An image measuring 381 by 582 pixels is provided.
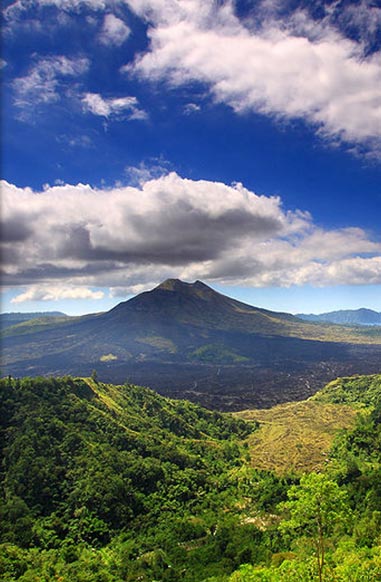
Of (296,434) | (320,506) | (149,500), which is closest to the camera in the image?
(320,506)

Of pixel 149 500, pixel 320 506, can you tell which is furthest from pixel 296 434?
pixel 320 506

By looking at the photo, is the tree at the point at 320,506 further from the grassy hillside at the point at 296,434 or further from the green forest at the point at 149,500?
the grassy hillside at the point at 296,434

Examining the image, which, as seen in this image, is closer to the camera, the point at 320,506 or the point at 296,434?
the point at 320,506

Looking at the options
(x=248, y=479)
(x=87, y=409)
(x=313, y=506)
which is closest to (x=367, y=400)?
(x=248, y=479)

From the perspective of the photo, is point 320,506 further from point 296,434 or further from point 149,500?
point 296,434

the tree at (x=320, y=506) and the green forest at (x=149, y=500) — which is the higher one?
the tree at (x=320, y=506)

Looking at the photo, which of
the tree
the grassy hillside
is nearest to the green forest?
the tree

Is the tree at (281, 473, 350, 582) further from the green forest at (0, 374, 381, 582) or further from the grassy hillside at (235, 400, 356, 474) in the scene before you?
the grassy hillside at (235, 400, 356, 474)

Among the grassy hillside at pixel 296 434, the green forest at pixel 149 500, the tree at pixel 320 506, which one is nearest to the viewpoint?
the tree at pixel 320 506

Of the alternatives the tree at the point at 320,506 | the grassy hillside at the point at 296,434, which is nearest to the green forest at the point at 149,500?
the tree at the point at 320,506

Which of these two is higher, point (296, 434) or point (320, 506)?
point (320, 506)
